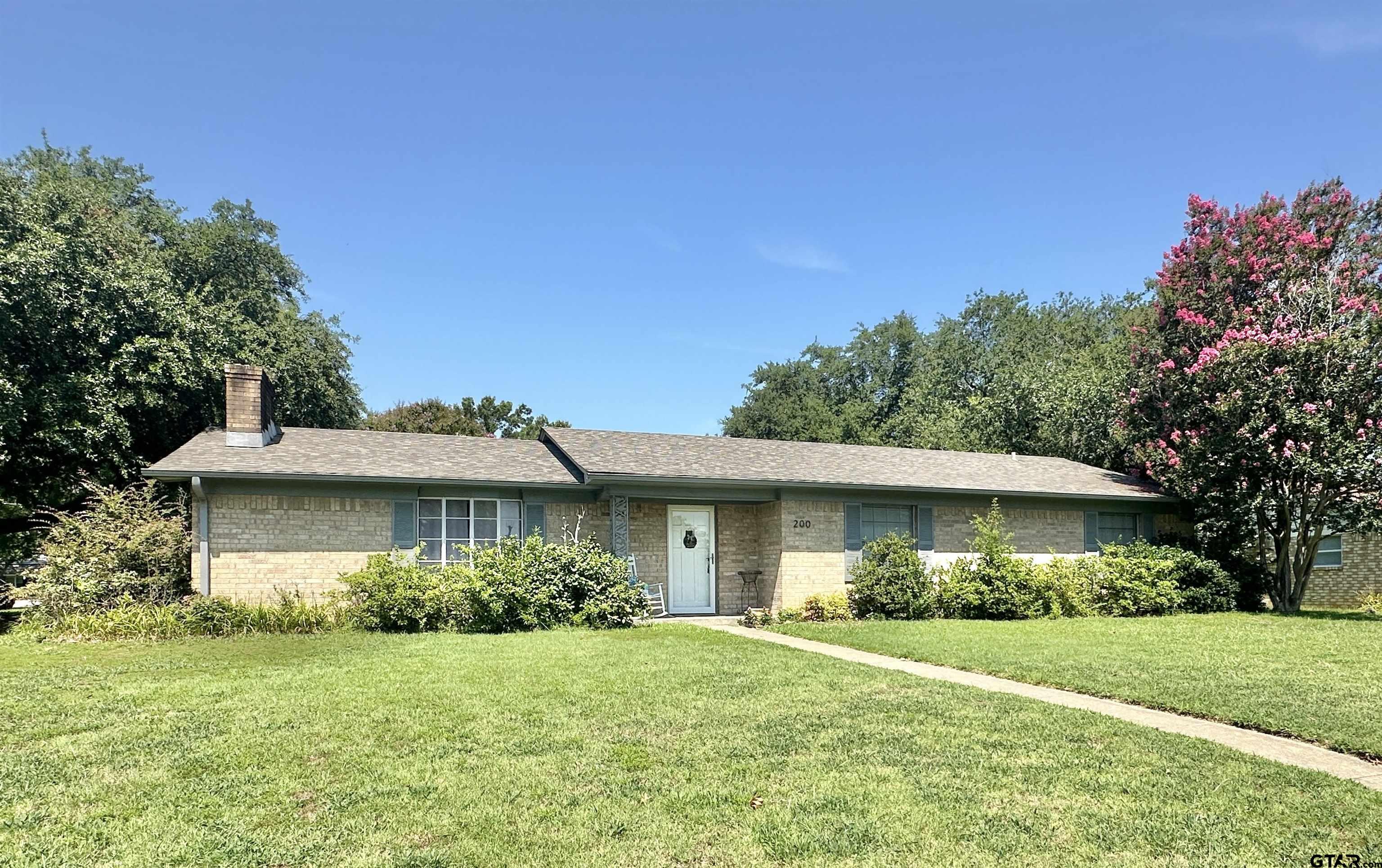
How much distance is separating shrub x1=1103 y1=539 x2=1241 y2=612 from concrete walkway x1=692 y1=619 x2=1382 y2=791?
31.4 ft

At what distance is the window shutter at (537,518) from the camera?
50.1 ft

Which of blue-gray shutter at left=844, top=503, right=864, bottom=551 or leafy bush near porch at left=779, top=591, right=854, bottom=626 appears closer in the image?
leafy bush near porch at left=779, top=591, right=854, bottom=626

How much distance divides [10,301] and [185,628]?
26.7 feet

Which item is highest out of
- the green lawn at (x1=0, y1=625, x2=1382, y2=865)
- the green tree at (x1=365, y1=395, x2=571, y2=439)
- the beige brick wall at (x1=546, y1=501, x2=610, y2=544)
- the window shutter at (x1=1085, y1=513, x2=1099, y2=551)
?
the green tree at (x1=365, y1=395, x2=571, y2=439)

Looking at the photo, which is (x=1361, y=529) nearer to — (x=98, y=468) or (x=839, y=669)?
(x=839, y=669)

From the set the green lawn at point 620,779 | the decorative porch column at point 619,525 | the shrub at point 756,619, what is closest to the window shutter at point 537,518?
the decorative porch column at point 619,525

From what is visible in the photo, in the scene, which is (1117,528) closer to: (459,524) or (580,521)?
(580,521)

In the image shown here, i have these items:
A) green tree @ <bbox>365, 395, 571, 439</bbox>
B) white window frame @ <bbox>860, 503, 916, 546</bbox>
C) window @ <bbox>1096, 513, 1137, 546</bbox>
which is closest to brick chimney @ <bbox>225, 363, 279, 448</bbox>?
white window frame @ <bbox>860, 503, 916, 546</bbox>

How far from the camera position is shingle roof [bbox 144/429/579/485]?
43.7 feet

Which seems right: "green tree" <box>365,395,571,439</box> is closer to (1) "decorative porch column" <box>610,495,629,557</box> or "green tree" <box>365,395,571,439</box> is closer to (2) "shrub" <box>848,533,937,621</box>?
(1) "decorative porch column" <box>610,495,629,557</box>

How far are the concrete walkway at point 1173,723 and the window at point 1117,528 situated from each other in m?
10.9

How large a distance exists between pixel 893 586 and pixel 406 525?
892 cm

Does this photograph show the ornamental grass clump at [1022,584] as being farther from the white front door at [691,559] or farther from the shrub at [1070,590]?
the white front door at [691,559]

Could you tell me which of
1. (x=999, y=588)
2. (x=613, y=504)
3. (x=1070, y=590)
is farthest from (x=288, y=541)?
(x=1070, y=590)
